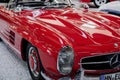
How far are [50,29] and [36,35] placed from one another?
166 millimetres

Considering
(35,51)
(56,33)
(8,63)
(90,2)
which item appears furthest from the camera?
(90,2)

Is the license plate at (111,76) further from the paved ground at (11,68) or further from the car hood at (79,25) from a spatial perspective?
the paved ground at (11,68)

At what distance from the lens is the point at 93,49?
244cm

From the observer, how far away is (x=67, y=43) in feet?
7.98

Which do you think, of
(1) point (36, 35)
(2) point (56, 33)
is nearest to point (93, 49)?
(2) point (56, 33)

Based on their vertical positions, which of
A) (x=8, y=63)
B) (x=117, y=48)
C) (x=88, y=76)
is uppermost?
(x=117, y=48)

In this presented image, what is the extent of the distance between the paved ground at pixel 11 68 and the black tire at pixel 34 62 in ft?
0.90

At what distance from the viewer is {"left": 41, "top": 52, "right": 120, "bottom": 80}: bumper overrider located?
2.44m

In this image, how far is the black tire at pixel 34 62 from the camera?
2.85 meters

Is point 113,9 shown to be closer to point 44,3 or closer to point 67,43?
point 44,3

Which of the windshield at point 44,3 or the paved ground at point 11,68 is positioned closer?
the paved ground at point 11,68

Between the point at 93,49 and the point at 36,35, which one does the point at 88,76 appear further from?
the point at 36,35

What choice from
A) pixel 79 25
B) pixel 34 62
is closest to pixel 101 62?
pixel 79 25

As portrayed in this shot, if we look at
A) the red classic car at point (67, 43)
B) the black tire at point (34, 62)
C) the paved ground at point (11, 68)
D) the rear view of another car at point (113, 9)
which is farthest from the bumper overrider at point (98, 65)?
the rear view of another car at point (113, 9)
